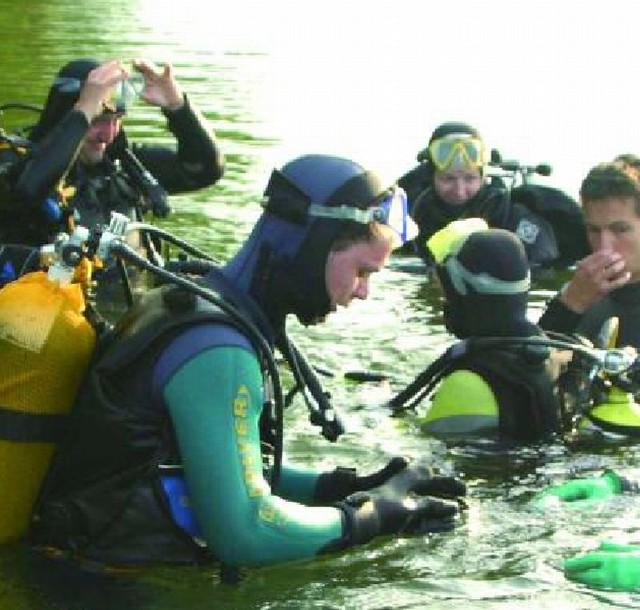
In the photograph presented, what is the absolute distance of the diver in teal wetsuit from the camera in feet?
13.4

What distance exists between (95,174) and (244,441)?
4.16 metres

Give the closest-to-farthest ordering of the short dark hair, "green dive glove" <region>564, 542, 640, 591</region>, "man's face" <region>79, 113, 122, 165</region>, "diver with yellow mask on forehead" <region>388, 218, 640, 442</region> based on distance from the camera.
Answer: "green dive glove" <region>564, 542, 640, 591</region>
"diver with yellow mask on forehead" <region>388, 218, 640, 442</region>
the short dark hair
"man's face" <region>79, 113, 122, 165</region>

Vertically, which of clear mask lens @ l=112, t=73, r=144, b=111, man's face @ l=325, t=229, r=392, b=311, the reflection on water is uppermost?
clear mask lens @ l=112, t=73, r=144, b=111

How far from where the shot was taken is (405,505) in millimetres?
4590

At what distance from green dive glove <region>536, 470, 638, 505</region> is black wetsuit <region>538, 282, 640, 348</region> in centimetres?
106

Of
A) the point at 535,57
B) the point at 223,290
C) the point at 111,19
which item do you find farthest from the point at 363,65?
the point at 223,290

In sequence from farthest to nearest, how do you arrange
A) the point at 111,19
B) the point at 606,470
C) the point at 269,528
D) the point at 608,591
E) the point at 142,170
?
the point at 111,19, the point at 142,170, the point at 606,470, the point at 608,591, the point at 269,528

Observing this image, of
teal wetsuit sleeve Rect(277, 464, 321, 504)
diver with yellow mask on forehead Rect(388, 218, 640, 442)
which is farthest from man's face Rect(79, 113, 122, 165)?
teal wetsuit sleeve Rect(277, 464, 321, 504)

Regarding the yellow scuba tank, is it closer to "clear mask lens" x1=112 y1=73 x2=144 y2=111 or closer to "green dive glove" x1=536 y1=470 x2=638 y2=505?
"green dive glove" x1=536 y1=470 x2=638 y2=505

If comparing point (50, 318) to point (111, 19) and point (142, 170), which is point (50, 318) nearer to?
point (142, 170)

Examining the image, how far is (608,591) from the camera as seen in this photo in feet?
16.2

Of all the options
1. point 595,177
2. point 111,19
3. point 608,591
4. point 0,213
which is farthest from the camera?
point 111,19

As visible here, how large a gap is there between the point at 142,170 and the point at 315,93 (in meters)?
11.3

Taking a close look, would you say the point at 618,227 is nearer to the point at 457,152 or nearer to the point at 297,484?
the point at 297,484
